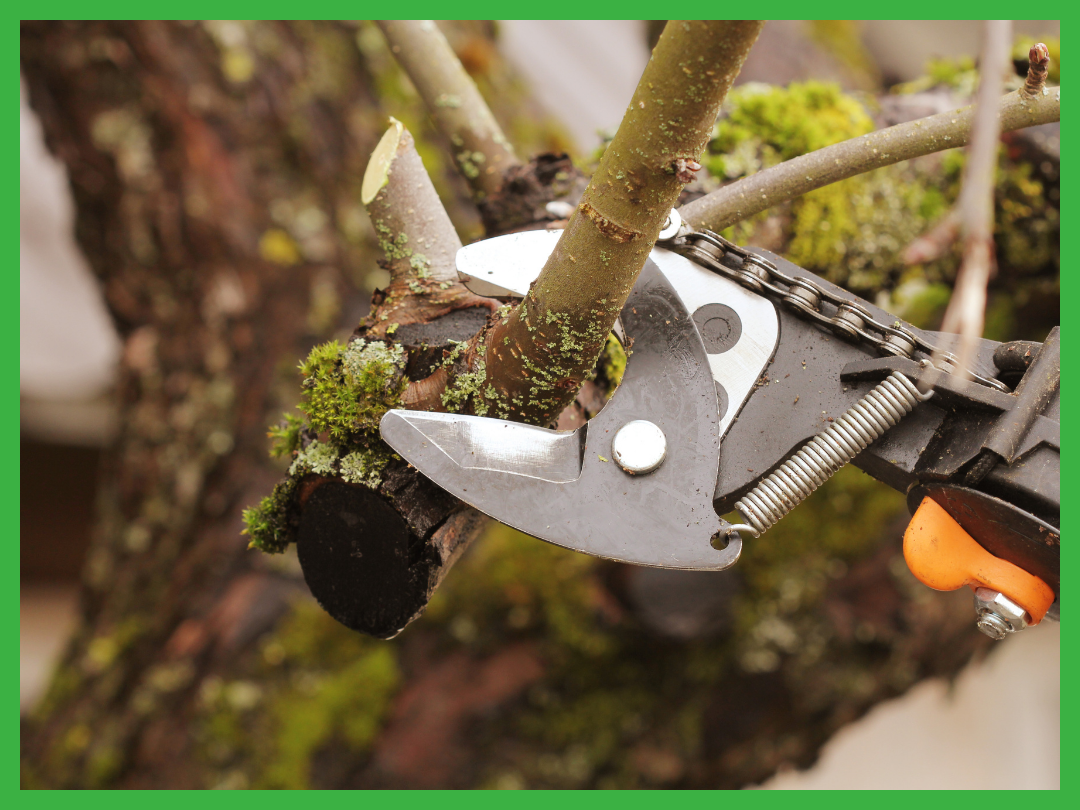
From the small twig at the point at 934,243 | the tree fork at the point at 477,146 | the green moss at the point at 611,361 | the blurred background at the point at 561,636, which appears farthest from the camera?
the blurred background at the point at 561,636

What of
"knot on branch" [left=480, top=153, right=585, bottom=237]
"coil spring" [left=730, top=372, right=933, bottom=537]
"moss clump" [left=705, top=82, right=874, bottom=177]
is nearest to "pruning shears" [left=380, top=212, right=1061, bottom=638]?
"coil spring" [left=730, top=372, right=933, bottom=537]

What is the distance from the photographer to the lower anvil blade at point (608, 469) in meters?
0.80

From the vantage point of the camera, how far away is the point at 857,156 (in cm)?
96

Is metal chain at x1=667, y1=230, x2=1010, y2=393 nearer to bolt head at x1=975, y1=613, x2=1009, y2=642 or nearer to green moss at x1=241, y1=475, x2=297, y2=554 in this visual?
bolt head at x1=975, y1=613, x2=1009, y2=642

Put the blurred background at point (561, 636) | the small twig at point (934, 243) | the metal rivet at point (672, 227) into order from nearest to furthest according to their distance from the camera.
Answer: the metal rivet at point (672, 227)
the small twig at point (934, 243)
the blurred background at point (561, 636)

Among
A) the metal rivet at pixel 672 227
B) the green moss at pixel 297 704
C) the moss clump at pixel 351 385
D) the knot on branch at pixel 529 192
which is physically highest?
the metal rivet at pixel 672 227

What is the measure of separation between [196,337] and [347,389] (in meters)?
1.40

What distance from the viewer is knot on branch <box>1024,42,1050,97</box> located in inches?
33.3

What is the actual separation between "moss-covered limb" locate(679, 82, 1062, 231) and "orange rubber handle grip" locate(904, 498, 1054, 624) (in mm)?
449

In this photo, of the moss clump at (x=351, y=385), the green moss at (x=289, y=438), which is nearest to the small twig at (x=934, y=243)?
the moss clump at (x=351, y=385)

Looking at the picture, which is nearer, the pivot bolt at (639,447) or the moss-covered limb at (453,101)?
the pivot bolt at (639,447)

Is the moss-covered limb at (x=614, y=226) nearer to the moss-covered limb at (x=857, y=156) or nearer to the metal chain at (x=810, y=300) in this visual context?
the metal chain at (x=810, y=300)

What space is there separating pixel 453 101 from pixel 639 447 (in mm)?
750

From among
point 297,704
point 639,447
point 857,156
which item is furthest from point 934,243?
point 297,704
